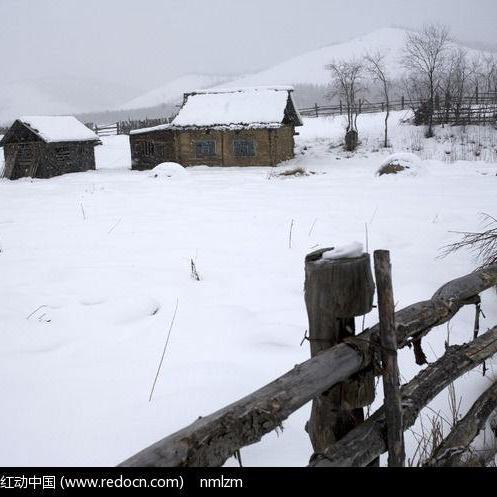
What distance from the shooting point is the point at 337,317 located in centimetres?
186

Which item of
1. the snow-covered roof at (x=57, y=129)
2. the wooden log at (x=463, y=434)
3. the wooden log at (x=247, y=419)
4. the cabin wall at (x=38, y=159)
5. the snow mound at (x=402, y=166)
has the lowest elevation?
the wooden log at (x=463, y=434)

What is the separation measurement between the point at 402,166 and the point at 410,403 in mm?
14838

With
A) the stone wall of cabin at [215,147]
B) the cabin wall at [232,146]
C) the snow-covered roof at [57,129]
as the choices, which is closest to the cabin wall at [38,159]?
the snow-covered roof at [57,129]

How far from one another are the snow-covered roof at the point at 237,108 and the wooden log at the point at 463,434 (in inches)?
851

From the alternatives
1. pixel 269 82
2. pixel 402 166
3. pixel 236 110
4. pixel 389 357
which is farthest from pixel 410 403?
pixel 269 82

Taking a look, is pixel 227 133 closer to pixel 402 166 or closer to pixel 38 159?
pixel 38 159

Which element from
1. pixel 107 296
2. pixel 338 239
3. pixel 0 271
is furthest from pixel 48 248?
pixel 338 239

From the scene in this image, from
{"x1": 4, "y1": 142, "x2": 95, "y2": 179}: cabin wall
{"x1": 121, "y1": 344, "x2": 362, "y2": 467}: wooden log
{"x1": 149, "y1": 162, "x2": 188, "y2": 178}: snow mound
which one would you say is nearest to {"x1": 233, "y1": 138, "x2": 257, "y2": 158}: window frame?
{"x1": 149, "y1": 162, "x2": 188, "y2": 178}: snow mound

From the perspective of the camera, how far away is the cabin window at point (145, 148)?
24764 millimetres

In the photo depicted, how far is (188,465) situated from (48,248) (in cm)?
645

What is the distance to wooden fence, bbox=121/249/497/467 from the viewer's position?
4.92 ft

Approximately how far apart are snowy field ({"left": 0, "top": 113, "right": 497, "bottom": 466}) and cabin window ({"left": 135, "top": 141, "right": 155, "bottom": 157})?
14.0 m

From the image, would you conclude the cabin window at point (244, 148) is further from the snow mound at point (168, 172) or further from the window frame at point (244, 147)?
the snow mound at point (168, 172)

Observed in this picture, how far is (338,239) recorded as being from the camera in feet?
23.1
